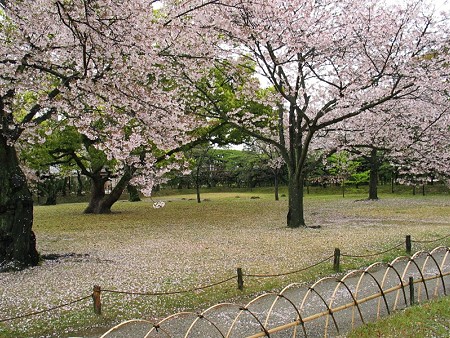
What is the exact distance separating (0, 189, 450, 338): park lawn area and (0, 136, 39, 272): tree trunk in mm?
541

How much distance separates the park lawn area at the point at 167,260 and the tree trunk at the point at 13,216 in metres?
0.54

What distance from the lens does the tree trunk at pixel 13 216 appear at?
30.0 feet

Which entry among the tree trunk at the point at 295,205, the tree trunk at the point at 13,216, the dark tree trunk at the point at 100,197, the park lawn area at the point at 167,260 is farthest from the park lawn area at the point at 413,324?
the dark tree trunk at the point at 100,197

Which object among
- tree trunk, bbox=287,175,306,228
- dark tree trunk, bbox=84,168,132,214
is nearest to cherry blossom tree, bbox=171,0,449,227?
tree trunk, bbox=287,175,306,228

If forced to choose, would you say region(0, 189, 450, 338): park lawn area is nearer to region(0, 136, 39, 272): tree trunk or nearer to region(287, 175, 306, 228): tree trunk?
region(0, 136, 39, 272): tree trunk

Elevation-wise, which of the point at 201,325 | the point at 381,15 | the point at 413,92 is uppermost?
the point at 381,15

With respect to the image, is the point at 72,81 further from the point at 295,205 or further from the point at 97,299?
the point at 295,205

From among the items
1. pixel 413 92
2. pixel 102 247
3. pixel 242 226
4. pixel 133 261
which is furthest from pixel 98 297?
pixel 413 92

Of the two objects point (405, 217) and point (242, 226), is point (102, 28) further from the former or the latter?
point (405, 217)

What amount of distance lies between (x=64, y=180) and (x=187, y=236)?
33.2m

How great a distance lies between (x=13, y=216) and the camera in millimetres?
9234

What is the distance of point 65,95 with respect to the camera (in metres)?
8.34

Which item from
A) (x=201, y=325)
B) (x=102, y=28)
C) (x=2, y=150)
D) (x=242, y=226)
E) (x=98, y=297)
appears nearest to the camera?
(x=201, y=325)

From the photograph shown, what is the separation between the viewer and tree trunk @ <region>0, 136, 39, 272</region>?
915cm
